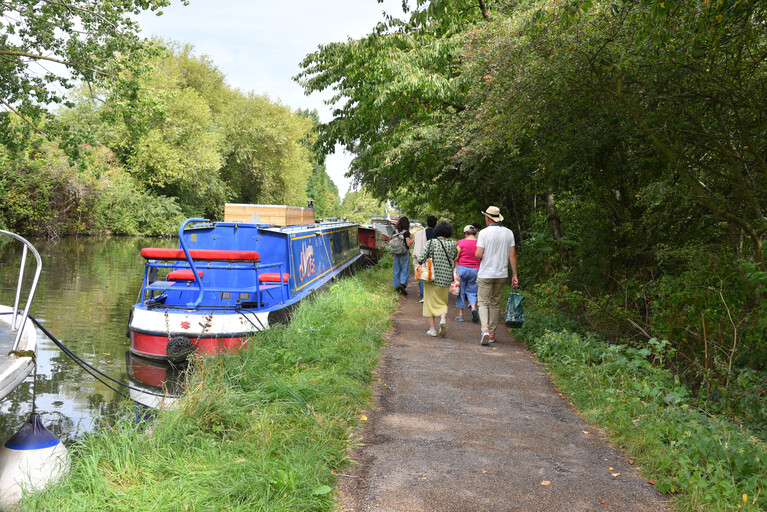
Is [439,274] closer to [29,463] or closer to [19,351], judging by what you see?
[19,351]

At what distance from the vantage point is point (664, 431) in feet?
15.0

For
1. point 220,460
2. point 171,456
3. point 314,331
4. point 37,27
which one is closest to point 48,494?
point 171,456

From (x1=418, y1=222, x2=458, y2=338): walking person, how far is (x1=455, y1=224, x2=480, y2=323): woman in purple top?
2.43 feet

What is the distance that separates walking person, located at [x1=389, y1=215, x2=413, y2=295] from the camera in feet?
43.4

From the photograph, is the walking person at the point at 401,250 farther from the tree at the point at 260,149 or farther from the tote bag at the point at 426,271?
the tree at the point at 260,149

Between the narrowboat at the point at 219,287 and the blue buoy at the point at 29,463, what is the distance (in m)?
3.13

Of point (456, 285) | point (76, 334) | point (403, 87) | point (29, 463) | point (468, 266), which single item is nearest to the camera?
point (29, 463)

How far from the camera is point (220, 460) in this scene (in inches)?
155

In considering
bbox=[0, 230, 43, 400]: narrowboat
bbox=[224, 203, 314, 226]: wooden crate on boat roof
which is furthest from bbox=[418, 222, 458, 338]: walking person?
bbox=[224, 203, 314, 226]: wooden crate on boat roof

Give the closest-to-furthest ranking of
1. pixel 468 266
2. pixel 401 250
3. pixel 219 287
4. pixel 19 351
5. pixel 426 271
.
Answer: pixel 19 351 < pixel 426 271 < pixel 468 266 < pixel 219 287 < pixel 401 250

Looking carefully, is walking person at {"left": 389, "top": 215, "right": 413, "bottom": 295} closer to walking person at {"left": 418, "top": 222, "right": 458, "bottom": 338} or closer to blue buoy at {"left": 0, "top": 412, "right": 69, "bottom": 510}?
walking person at {"left": 418, "top": 222, "right": 458, "bottom": 338}

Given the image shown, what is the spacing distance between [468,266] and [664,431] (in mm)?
5776

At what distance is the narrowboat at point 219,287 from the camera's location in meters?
8.91

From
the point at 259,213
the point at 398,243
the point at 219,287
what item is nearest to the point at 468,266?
the point at 398,243
